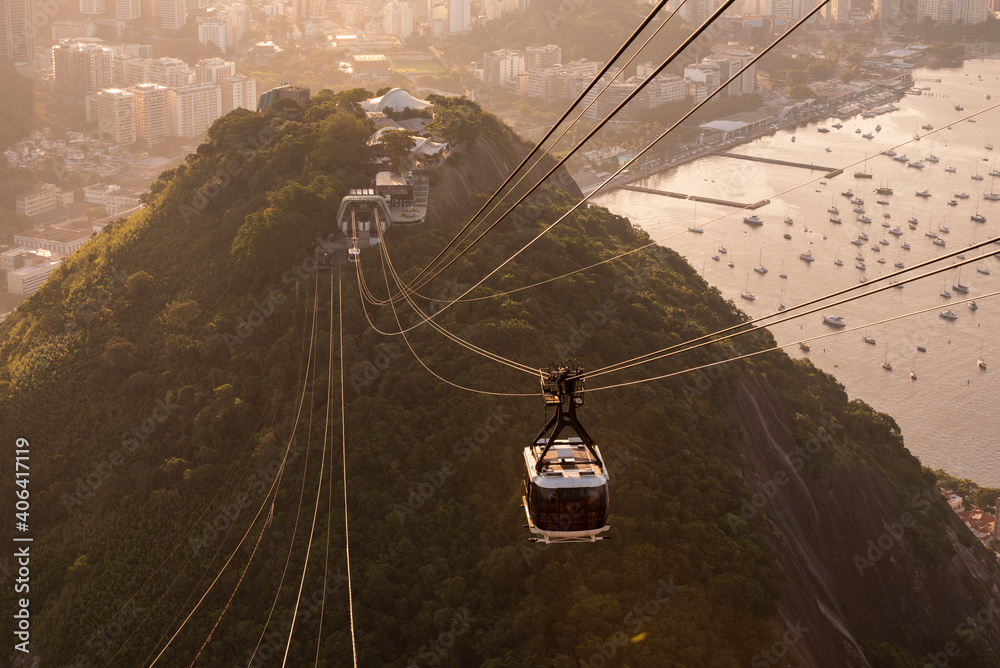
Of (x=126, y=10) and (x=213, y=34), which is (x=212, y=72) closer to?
(x=213, y=34)

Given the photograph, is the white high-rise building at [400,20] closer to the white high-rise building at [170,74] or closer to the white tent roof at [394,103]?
the white high-rise building at [170,74]

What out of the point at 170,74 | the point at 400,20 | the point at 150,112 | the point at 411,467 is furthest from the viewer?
the point at 400,20

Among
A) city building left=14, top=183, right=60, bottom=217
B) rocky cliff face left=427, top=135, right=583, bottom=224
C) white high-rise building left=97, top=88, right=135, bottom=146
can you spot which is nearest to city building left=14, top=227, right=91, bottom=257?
city building left=14, top=183, right=60, bottom=217

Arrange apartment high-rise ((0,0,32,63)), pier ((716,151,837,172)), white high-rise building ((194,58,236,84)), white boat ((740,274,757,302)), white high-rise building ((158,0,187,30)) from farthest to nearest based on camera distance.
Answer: white high-rise building ((158,0,187,30))
white high-rise building ((194,58,236,84))
apartment high-rise ((0,0,32,63))
pier ((716,151,837,172))
white boat ((740,274,757,302))

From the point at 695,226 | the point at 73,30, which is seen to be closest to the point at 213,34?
the point at 73,30

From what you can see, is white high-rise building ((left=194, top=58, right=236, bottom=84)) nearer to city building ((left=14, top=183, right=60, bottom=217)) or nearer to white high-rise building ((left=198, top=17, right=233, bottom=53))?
white high-rise building ((left=198, top=17, right=233, bottom=53))

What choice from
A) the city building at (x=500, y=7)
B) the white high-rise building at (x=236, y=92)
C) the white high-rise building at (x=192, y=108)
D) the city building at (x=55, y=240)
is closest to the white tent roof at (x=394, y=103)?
the city building at (x=55, y=240)

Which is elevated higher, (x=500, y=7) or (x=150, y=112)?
(x=500, y=7)

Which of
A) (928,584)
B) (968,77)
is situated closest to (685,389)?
(928,584)

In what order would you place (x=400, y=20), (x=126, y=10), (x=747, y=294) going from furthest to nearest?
(x=400, y=20) → (x=126, y=10) → (x=747, y=294)
